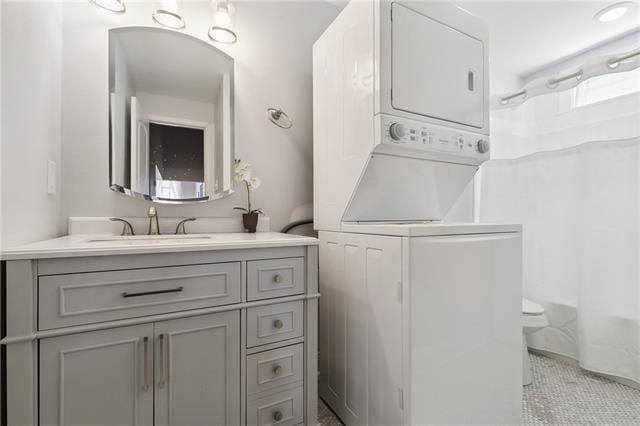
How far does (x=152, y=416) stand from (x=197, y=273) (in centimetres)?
54

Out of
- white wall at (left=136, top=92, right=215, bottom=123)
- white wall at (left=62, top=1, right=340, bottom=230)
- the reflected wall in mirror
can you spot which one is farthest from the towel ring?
white wall at (left=136, top=92, right=215, bottom=123)

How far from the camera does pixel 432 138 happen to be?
149 centimetres

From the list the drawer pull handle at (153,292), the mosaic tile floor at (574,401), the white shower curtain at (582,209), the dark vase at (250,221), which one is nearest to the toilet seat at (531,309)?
the white shower curtain at (582,209)

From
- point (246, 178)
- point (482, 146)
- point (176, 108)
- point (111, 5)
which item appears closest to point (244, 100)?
point (176, 108)

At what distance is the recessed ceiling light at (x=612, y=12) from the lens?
7.04 ft

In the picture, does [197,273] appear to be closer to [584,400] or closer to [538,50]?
[584,400]

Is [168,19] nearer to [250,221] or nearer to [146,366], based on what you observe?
[250,221]

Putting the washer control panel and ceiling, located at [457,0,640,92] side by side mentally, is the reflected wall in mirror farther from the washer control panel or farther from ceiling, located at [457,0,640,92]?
ceiling, located at [457,0,640,92]

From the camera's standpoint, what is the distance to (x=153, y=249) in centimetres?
110

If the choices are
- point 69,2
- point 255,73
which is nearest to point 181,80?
point 255,73

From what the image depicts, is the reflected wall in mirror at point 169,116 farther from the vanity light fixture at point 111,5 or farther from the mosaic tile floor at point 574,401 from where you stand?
the mosaic tile floor at point 574,401

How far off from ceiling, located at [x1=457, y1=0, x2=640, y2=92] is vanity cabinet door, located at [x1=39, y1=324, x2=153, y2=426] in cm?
291

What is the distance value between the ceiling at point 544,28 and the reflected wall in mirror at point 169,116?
6.32 ft

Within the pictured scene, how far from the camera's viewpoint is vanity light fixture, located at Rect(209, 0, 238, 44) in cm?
178
